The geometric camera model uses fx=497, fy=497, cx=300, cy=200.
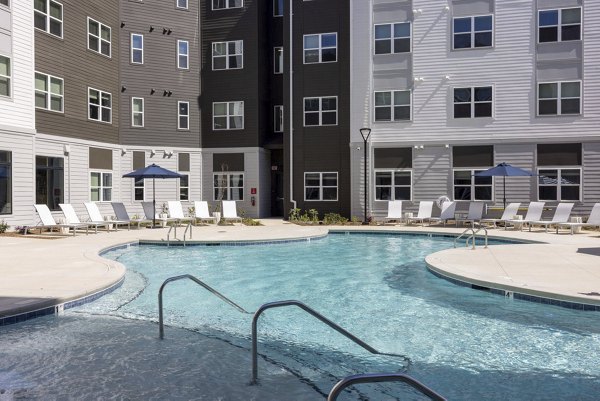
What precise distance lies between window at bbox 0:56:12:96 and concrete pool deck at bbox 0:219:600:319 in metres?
6.70

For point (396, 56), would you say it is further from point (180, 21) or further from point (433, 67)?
point (180, 21)

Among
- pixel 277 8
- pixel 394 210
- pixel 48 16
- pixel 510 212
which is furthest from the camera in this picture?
pixel 277 8

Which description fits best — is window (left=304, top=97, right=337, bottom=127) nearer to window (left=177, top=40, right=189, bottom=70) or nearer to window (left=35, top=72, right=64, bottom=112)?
window (left=177, top=40, right=189, bottom=70)

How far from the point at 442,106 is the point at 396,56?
3.25m

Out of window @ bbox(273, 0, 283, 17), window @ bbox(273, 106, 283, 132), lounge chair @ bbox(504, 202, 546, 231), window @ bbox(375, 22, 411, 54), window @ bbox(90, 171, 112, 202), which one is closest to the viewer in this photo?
lounge chair @ bbox(504, 202, 546, 231)

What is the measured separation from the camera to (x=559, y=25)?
21.6m

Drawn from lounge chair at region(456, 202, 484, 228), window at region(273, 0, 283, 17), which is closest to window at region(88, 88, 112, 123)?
window at region(273, 0, 283, 17)

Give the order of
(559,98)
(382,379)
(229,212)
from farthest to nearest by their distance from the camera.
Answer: (229,212), (559,98), (382,379)

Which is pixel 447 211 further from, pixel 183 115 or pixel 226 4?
pixel 226 4

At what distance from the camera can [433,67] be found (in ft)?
75.7

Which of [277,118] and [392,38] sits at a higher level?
[392,38]

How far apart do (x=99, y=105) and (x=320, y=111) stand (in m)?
10.7

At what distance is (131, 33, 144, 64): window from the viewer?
25.4 metres

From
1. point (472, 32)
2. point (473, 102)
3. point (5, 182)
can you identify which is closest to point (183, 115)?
point (5, 182)
